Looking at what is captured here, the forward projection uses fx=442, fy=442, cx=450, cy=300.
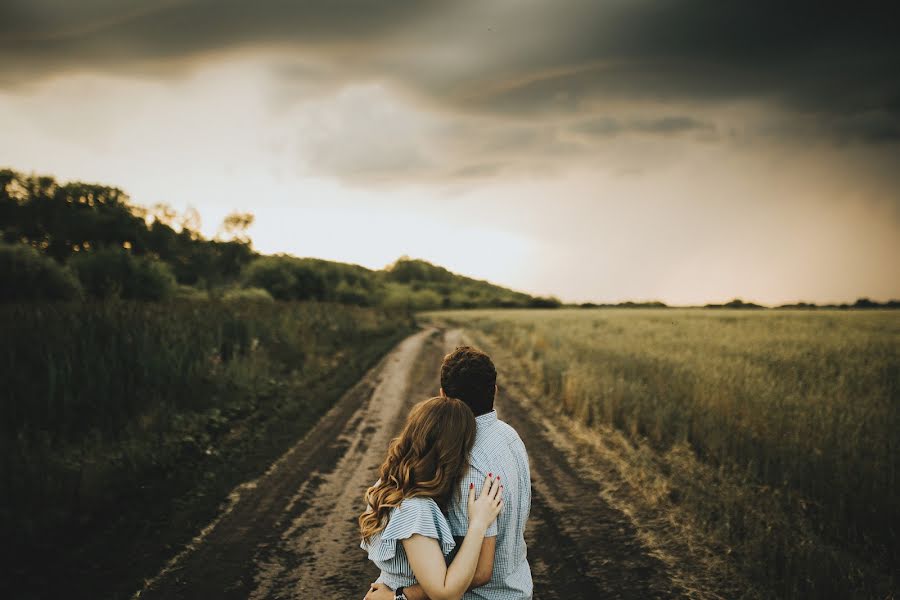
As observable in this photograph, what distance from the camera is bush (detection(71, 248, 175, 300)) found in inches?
858

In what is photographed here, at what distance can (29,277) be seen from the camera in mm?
13633

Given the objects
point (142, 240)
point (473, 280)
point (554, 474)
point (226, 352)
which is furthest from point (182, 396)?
point (473, 280)

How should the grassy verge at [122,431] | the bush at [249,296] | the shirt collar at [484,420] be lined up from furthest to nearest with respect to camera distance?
the bush at [249,296] < the grassy verge at [122,431] < the shirt collar at [484,420]

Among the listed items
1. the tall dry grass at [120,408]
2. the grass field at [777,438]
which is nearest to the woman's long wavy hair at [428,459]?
the grass field at [777,438]

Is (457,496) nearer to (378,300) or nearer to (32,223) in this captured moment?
(32,223)

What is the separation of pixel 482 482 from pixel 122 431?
627cm

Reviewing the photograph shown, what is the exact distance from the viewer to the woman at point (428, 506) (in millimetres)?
1668

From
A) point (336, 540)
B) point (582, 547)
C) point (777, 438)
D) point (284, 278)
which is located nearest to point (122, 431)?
point (336, 540)

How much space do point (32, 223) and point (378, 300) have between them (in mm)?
47371

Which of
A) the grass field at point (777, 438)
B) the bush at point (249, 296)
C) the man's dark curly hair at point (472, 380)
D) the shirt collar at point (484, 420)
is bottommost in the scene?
the grass field at point (777, 438)

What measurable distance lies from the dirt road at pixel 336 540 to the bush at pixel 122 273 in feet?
67.0

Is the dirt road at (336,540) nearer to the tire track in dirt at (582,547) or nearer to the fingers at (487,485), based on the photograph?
the tire track in dirt at (582,547)

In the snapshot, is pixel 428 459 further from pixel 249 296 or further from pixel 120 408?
pixel 249 296

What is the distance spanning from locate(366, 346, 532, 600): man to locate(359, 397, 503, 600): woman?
0.05m
